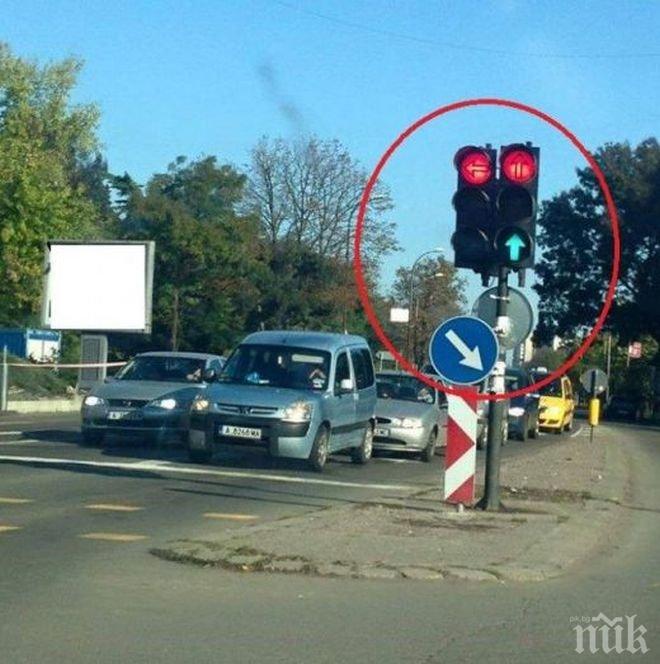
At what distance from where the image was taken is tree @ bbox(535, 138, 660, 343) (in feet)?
244

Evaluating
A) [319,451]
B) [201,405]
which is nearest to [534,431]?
[319,451]

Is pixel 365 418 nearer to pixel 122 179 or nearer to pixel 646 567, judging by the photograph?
pixel 646 567

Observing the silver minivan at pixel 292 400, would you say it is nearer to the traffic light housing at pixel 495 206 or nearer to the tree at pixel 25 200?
the traffic light housing at pixel 495 206

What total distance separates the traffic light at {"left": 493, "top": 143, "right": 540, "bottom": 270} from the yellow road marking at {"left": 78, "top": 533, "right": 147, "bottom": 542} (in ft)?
15.1

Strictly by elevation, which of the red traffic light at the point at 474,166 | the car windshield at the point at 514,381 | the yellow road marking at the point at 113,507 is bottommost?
the yellow road marking at the point at 113,507

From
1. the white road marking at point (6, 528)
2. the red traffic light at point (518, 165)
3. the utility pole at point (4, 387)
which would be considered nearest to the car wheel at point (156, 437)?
the white road marking at point (6, 528)

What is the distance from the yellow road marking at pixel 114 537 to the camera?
12.7 metres

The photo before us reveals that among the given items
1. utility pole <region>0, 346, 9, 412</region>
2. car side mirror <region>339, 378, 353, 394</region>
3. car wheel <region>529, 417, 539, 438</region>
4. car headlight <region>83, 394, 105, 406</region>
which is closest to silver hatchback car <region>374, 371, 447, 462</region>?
car side mirror <region>339, 378, 353, 394</region>

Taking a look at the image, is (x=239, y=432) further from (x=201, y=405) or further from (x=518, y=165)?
(x=518, y=165)

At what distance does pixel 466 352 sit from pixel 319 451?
663cm

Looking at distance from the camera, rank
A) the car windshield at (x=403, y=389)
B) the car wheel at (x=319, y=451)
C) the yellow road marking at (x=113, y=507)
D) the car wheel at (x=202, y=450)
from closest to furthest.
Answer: the yellow road marking at (x=113, y=507) → the car wheel at (x=202, y=450) → the car wheel at (x=319, y=451) → the car windshield at (x=403, y=389)

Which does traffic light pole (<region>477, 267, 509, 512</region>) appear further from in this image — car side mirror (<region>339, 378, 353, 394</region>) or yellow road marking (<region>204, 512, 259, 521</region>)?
car side mirror (<region>339, 378, 353, 394</region>)

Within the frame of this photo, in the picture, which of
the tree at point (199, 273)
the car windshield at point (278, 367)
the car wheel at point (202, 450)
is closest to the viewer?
the car wheel at point (202, 450)

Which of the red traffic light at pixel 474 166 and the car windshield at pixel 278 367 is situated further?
the car windshield at pixel 278 367
